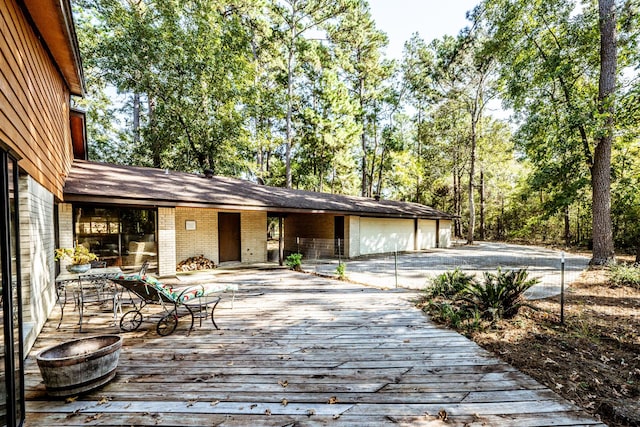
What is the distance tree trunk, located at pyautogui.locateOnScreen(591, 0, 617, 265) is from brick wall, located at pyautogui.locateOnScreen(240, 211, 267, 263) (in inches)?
451

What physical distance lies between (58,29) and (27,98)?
134cm

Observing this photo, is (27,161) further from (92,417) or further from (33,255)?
(92,417)

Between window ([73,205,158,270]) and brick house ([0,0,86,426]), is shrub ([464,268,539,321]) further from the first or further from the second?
window ([73,205,158,270])

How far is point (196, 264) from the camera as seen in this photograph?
9898 millimetres

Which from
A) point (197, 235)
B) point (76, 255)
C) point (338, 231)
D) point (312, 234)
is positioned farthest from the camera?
point (312, 234)

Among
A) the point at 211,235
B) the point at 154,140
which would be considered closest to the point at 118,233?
the point at 211,235

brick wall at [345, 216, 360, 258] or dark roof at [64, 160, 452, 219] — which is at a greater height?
dark roof at [64, 160, 452, 219]

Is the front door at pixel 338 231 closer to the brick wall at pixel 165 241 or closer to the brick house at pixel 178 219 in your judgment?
the brick house at pixel 178 219

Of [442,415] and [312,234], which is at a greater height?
[312,234]

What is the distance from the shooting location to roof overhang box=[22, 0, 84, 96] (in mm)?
3443

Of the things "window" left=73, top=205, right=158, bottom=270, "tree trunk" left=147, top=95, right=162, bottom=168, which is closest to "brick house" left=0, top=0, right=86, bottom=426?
"window" left=73, top=205, right=158, bottom=270

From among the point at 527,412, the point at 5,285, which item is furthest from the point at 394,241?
the point at 5,285

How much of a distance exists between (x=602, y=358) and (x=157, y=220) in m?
9.10

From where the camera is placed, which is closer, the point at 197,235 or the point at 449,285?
the point at 449,285
